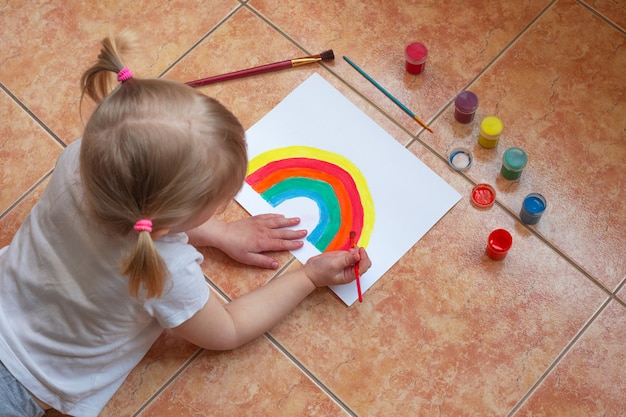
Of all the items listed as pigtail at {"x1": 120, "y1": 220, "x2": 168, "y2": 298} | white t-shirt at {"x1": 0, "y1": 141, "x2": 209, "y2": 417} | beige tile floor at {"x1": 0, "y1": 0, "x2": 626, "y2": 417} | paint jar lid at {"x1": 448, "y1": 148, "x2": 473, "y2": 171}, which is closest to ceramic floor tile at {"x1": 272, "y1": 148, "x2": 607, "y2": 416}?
beige tile floor at {"x1": 0, "y1": 0, "x2": 626, "y2": 417}

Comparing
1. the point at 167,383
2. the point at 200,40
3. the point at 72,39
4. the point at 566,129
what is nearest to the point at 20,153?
the point at 72,39

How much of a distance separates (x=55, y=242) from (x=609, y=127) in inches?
36.5

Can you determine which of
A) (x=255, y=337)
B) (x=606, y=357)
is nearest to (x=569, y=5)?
(x=606, y=357)

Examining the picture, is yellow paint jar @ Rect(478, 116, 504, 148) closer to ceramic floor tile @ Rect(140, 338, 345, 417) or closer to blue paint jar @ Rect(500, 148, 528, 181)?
blue paint jar @ Rect(500, 148, 528, 181)

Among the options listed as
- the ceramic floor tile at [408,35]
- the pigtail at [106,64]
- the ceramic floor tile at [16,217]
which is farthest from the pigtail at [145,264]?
the ceramic floor tile at [408,35]

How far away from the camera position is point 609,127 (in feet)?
4.18

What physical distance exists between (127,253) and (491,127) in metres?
0.65

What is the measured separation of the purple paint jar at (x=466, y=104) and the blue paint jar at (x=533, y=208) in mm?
175

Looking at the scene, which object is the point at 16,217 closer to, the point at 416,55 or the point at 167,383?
the point at 167,383

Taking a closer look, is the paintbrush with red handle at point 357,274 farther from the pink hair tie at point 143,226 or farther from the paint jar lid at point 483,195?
the pink hair tie at point 143,226

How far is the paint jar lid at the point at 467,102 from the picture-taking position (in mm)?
1253

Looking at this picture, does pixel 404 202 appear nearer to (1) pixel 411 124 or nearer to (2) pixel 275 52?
(1) pixel 411 124

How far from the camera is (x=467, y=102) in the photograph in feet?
4.11

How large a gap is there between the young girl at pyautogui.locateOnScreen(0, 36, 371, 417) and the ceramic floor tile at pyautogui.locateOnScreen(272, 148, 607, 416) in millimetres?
76
